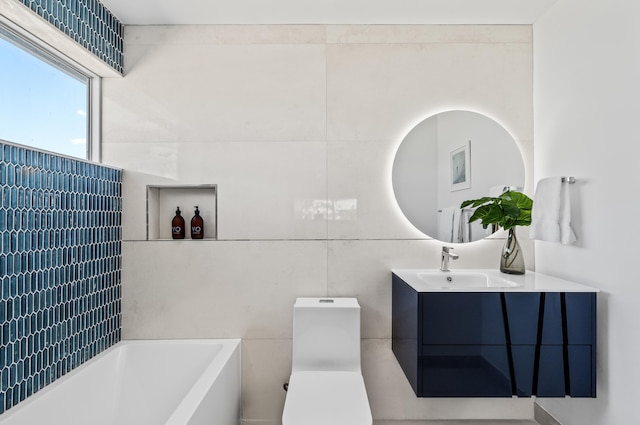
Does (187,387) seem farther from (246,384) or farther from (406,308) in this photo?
(406,308)

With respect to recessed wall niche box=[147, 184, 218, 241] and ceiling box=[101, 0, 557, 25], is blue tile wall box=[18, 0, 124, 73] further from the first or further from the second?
recessed wall niche box=[147, 184, 218, 241]

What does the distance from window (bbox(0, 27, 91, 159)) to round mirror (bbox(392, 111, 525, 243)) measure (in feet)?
6.03

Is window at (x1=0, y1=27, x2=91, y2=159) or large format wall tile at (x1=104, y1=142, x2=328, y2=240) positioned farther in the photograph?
large format wall tile at (x1=104, y1=142, x2=328, y2=240)

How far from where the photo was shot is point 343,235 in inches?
91.8

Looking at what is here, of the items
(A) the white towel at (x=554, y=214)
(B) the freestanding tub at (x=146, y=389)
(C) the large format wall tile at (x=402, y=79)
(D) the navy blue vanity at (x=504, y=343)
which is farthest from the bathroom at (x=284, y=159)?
(D) the navy blue vanity at (x=504, y=343)

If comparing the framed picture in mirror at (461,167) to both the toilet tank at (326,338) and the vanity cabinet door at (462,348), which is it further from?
the toilet tank at (326,338)

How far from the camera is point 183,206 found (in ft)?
7.89

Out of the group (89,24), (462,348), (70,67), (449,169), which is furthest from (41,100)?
(462,348)

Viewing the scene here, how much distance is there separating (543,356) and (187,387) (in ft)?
5.91

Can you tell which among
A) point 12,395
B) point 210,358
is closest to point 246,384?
Result: point 210,358

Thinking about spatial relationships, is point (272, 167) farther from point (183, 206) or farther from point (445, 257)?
point (445, 257)

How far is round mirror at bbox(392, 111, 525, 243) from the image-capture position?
7.60ft

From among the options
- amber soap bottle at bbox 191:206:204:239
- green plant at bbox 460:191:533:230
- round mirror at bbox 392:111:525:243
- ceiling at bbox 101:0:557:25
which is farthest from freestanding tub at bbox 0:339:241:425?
ceiling at bbox 101:0:557:25

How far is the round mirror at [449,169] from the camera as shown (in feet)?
7.60
